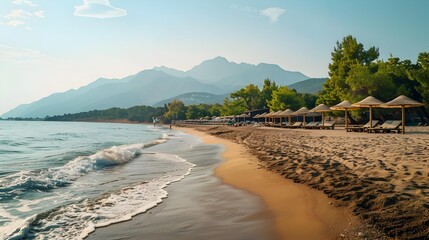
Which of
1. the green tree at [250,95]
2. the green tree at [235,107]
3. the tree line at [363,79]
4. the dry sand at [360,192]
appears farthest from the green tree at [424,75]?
the green tree at [235,107]

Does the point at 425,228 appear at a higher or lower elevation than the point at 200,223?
higher

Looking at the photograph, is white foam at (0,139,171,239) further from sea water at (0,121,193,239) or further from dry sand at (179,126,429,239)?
dry sand at (179,126,429,239)

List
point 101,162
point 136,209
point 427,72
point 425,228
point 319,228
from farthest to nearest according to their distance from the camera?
point 427,72 < point 101,162 < point 136,209 < point 319,228 < point 425,228

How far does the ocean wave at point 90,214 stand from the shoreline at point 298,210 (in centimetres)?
221

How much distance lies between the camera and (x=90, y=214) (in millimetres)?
5543

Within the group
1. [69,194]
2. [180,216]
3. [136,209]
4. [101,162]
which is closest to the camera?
[180,216]

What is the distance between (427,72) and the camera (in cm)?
2762

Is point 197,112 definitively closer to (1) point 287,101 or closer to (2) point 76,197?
(1) point 287,101

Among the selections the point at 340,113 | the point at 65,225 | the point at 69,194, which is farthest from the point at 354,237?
the point at 340,113

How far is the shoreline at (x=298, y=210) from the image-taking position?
4047 millimetres

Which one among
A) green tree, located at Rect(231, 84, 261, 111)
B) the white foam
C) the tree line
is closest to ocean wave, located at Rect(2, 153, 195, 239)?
the white foam

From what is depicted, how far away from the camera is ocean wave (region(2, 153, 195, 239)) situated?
184 inches

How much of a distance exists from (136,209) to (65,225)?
1222 mm

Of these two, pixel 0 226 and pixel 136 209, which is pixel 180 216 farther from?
pixel 0 226
